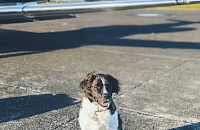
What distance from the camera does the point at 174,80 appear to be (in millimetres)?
7605

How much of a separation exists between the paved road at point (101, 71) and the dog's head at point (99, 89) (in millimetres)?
1313

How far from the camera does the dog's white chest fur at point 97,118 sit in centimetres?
355

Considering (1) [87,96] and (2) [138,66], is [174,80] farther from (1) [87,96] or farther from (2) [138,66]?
(1) [87,96]

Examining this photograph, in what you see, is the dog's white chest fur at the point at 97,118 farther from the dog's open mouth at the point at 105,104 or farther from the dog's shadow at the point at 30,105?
the dog's shadow at the point at 30,105

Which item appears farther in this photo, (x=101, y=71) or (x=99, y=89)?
(x=101, y=71)

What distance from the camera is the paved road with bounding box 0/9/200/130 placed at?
5117mm

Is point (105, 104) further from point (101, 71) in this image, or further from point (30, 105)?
point (101, 71)

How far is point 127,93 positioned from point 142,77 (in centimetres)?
149

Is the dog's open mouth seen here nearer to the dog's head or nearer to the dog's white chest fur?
the dog's head

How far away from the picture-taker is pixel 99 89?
11.5ft

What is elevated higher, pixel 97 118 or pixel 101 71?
pixel 97 118

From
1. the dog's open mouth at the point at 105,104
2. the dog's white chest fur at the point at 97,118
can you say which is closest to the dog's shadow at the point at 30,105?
the dog's white chest fur at the point at 97,118

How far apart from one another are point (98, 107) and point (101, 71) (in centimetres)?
487

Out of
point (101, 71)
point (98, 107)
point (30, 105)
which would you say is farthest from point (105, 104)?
point (101, 71)
